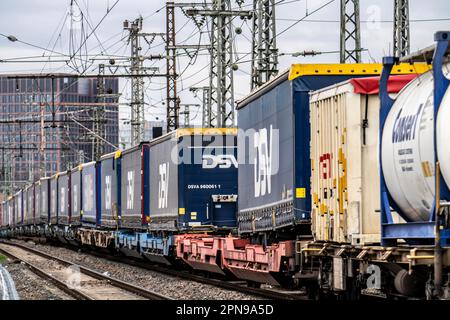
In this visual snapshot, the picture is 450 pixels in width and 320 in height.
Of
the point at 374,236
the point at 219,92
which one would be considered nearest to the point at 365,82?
the point at 374,236

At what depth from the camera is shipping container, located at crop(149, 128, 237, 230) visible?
95.8ft

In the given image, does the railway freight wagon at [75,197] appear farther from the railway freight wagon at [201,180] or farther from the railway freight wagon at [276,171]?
the railway freight wagon at [276,171]

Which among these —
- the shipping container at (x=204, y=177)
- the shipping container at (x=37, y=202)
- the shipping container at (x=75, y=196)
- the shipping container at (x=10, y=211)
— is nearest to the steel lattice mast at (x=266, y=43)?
the shipping container at (x=204, y=177)

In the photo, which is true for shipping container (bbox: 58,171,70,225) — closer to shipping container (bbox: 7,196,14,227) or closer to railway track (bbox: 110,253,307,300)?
railway track (bbox: 110,253,307,300)

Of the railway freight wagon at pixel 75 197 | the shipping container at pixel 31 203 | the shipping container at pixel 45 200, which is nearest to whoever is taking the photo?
the railway freight wagon at pixel 75 197

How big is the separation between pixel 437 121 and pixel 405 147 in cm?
96

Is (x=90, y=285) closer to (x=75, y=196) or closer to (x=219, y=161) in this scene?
(x=219, y=161)

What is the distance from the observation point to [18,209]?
295 feet

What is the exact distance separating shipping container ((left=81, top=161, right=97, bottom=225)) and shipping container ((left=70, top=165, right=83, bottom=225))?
823mm

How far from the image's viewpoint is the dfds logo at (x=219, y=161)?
95.6ft

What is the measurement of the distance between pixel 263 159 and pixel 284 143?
2.07m

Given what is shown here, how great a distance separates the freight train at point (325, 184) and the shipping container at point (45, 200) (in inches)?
1348

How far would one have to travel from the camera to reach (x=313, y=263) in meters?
17.8

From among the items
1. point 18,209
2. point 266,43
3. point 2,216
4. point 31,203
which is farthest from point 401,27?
point 2,216
